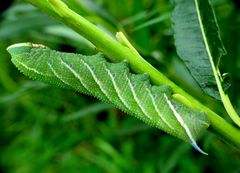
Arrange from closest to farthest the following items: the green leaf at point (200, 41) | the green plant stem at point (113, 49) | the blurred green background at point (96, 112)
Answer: the green plant stem at point (113, 49)
the green leaf at point (200, 41)
the blurred green background at point (96, 112)

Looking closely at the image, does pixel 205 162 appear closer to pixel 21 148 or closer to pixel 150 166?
pixel 150 166

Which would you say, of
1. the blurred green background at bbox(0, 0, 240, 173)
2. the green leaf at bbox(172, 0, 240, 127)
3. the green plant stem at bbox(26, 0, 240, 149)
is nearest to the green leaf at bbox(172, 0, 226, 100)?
the green leaf at bbox(172, 0, 240, 127)

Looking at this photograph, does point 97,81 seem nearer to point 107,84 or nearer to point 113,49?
point 107,84

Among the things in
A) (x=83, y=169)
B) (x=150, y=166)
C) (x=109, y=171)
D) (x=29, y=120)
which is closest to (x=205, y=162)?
(x=150, y=166)

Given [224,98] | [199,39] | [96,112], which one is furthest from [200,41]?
[96,112]

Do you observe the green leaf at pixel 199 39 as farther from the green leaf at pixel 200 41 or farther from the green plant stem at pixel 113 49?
the green plant stem at pixel 113 49

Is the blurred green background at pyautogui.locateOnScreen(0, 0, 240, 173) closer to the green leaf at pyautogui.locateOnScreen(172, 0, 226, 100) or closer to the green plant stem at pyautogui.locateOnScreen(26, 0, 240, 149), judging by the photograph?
the green leaf at pyautogui.locateOnScreen(172, 0, 226, 100)

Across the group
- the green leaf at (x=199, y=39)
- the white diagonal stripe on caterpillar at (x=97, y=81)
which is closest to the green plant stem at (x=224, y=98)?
the green leaf at (x=199, y=39)
